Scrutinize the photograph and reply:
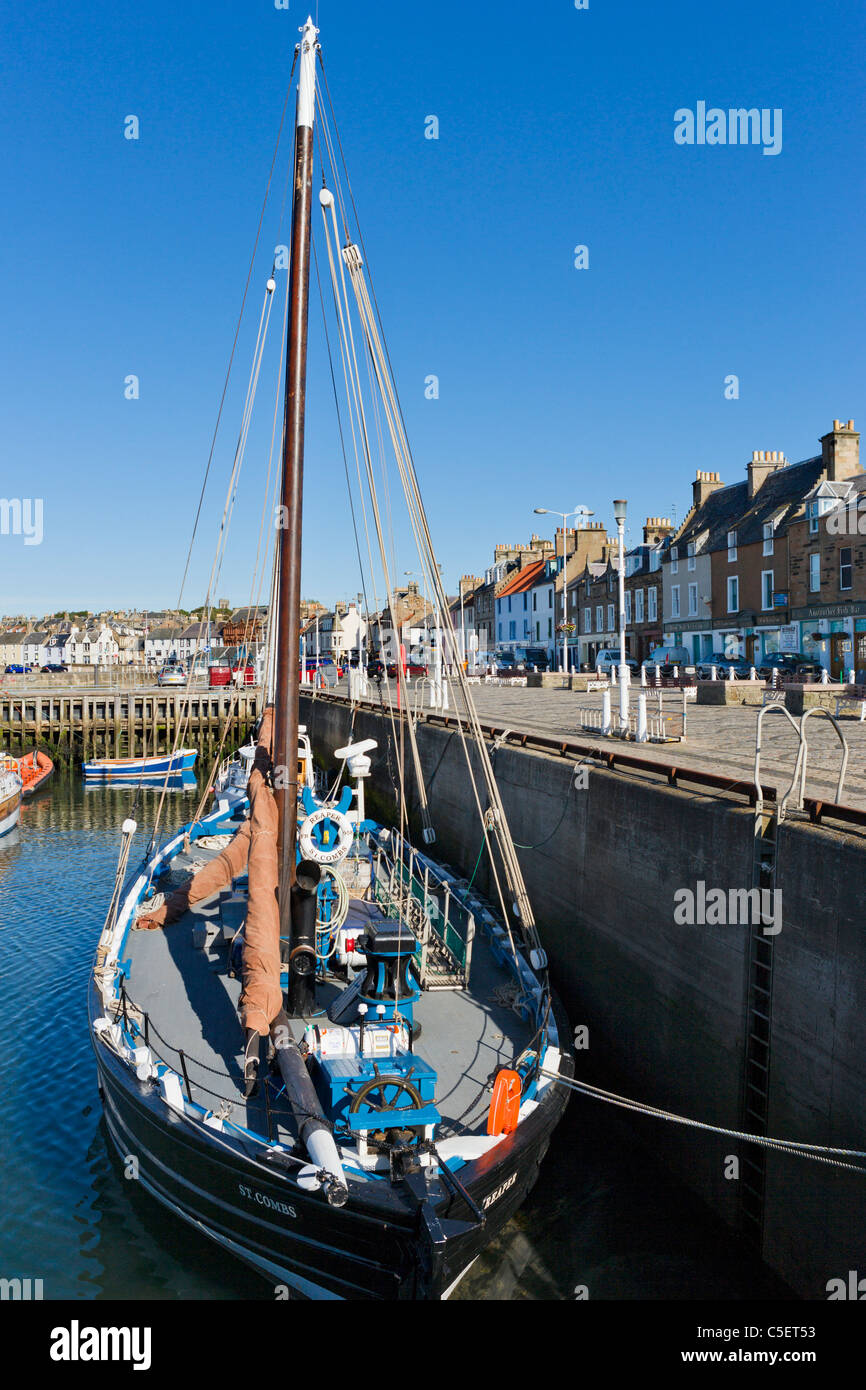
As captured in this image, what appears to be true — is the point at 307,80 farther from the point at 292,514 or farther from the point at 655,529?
the point at 655,529

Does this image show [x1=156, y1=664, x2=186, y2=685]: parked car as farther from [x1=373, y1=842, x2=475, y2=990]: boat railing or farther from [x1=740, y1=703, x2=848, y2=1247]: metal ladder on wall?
[x1=740, y1=703, x2=848, y2=1247]: metal ladder on wall

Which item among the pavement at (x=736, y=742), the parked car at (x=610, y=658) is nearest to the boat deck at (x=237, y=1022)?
the pavement at (x=736, y=742)

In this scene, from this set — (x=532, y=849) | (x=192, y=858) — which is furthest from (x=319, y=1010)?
(x=192, y=858)

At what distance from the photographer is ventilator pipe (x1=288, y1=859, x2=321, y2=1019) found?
9.61 meters

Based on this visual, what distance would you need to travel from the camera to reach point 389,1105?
7809 millimetres

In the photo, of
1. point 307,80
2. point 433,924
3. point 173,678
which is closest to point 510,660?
point 173,678

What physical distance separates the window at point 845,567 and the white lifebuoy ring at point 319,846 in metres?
32.8

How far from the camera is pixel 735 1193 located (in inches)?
374

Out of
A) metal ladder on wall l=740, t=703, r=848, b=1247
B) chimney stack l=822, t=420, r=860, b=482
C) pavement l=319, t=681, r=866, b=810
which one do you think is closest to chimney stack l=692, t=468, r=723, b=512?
chimney stack l=822, t=420, r=860, b=482

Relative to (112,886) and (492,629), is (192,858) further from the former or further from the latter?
(492,629)

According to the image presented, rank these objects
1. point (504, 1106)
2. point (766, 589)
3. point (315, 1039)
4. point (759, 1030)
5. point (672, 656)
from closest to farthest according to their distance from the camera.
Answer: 1. point (504, 1106)
2. point (315, 1039)
3. point (759, 1030)
4. point (766, 589)
5. point (672, 656)

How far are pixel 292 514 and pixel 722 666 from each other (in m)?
34.5

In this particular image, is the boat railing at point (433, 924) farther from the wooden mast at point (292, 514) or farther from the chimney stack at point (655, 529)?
the chimney stack at point (655, 529)

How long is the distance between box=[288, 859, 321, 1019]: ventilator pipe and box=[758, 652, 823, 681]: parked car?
28.6 metres
